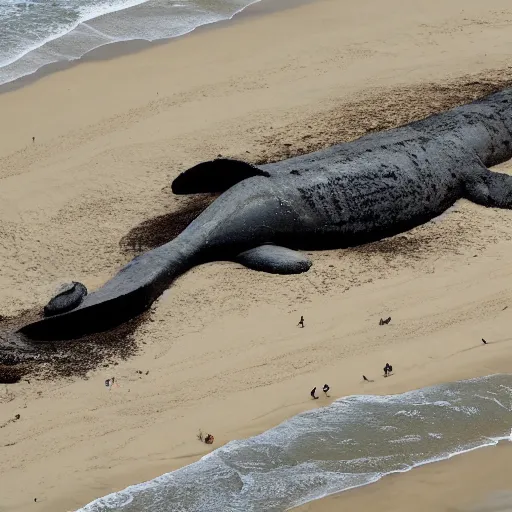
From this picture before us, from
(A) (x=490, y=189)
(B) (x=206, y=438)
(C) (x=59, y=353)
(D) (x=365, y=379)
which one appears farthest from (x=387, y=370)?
(A) (x=490, y=189)

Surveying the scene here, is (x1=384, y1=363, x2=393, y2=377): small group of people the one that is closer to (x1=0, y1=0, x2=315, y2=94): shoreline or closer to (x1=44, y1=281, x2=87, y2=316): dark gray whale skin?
(x1=44, y1=281, x2=87, y2=316): dark gray whale skin

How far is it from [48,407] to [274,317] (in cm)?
203

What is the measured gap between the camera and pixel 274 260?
9828 millimetres

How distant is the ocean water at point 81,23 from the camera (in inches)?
609

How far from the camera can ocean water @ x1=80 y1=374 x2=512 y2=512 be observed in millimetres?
7262

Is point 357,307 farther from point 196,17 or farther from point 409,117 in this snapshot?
point 196,17

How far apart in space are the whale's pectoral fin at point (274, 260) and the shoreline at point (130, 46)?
18.1 ft

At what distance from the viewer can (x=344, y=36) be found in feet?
52.4

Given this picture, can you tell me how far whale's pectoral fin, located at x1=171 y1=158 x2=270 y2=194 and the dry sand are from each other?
179 mm

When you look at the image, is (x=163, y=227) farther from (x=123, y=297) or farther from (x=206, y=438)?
(x=206, y=438)

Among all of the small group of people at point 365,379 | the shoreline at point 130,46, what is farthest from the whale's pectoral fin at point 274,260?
the shoreline at point 130,46

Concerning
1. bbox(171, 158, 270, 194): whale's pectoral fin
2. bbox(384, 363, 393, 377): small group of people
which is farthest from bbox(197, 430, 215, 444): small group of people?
bbox(171, 158, 270, 194): whale's pectoral fin

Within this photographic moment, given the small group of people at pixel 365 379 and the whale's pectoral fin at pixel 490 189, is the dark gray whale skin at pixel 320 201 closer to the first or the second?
the whale's pectoral fin at pixel 490 189

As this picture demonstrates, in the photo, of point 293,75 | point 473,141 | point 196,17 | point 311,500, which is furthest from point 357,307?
point 196,17
